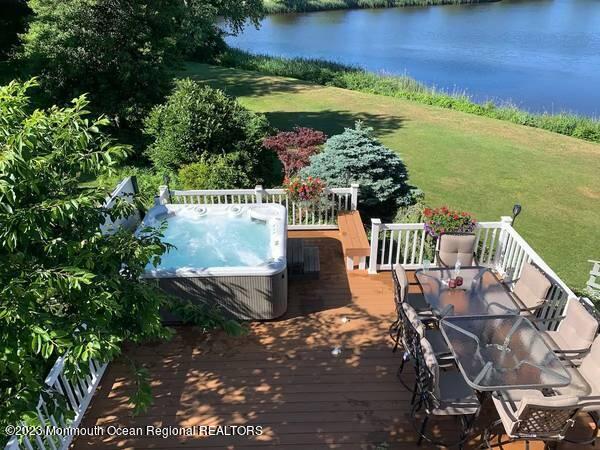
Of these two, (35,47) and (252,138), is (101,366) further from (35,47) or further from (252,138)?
(35,47)

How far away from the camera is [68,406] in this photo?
13.0 feet

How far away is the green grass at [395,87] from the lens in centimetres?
1620

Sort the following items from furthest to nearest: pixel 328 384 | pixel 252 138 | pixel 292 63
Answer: pixel 292 63
pixel 252 138
pixel 328 384

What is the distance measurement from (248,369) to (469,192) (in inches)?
313

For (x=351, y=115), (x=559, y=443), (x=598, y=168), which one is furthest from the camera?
(x=351, y=115)

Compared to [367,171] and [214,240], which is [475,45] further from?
[214,240]

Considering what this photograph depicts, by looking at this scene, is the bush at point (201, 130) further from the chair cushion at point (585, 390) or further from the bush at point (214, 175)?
the chair cushion at point (585, 390)

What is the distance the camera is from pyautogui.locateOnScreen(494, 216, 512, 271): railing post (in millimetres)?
5941

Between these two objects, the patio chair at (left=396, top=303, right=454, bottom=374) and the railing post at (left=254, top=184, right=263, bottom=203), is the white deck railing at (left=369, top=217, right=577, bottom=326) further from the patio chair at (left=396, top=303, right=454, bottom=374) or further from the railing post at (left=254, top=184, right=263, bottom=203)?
the railing post at (left=254, top=184, right=263, bottom=203)

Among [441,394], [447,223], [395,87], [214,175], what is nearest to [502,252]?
[447,223]

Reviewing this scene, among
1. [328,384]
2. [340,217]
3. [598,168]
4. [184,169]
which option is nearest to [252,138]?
[184,169]

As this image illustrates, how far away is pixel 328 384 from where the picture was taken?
14.9 feet

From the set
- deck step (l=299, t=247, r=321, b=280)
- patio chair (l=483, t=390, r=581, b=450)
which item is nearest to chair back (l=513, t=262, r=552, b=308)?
patio chair (l=483, t=390, r=581, b=450)

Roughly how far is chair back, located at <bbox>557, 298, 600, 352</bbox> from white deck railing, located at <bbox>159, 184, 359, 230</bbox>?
3.63m
